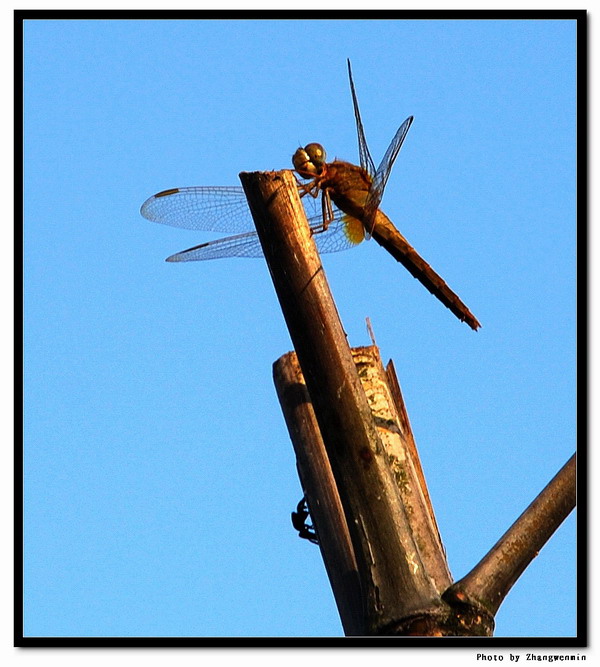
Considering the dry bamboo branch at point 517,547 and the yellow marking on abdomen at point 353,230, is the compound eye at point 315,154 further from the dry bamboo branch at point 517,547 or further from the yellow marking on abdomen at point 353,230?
the dry bamboo branch at point 517,547

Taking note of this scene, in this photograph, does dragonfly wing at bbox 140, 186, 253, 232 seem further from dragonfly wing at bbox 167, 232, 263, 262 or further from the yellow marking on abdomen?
the yellow marking on abdomen

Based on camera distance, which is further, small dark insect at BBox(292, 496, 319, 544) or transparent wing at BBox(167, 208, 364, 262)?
transparent wing at BBox(167, 208, 364, 262)

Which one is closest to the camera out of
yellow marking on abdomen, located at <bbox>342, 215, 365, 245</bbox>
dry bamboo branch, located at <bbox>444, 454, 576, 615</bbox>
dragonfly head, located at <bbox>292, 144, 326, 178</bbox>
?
dry bamboo branch, located at <bbox>444, 454, 576, 615</bbox>

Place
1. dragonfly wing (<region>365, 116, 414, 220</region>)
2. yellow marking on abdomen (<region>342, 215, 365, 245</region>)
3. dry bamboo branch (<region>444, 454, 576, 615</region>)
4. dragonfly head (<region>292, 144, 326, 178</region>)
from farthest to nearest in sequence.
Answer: yellow marking on abdomen (<region>342, 215, 365, 245</region>) < dragonfly head (<region>292, 144, 326, 178</region>) < dragonfly wing (<region>365, 116, 414, 220</region>) < dry bamboo branch (<region>444, 454, 576, 615</region>)

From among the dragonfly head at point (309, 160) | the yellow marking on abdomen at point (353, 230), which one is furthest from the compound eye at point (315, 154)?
the yellow marking on abdomen at point (353, 230)

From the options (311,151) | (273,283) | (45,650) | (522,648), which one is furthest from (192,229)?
(522,648)

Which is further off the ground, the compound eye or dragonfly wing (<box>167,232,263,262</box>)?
the compound eye

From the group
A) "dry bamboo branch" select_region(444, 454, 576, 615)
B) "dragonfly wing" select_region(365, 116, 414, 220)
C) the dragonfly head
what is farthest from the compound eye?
"dry bamboo branch" select_region(444, 454, 576, 615)
